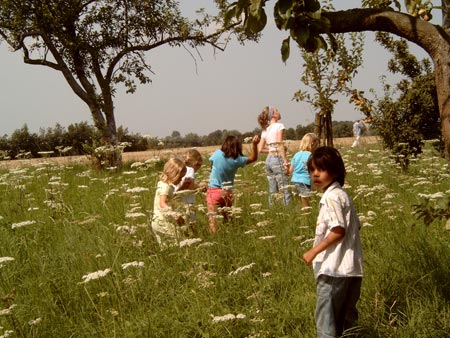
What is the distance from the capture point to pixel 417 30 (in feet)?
8.93

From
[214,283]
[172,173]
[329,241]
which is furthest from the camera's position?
[172,173]

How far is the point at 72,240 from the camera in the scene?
569cm

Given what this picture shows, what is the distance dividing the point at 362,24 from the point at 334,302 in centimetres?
179

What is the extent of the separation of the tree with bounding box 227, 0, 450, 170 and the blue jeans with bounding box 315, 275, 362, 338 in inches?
42.8

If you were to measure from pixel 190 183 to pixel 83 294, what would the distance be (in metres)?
2.05

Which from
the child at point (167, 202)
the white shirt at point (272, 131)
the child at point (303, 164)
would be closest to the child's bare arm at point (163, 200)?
the child at point (167, 202)

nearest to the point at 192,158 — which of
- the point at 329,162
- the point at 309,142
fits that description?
the point at 309,142

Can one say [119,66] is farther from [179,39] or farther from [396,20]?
[396,20]

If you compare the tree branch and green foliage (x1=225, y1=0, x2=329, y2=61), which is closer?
green foliage (x1=225, y1=0, x2=329, y2=61)

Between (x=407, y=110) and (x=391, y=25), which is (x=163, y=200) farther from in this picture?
(x=407, y=110)

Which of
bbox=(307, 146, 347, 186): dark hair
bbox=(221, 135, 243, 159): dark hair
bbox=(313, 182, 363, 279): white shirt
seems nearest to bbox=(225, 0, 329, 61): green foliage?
bbox=(307, 146, 347, 186): dark hair

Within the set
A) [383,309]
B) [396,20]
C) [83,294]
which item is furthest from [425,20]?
[83,294]

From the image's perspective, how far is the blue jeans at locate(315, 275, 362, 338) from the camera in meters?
3.30

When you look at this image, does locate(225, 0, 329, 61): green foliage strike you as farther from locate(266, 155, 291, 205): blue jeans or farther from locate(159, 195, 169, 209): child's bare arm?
locate(266, 155, 291, 205): blue jeans
